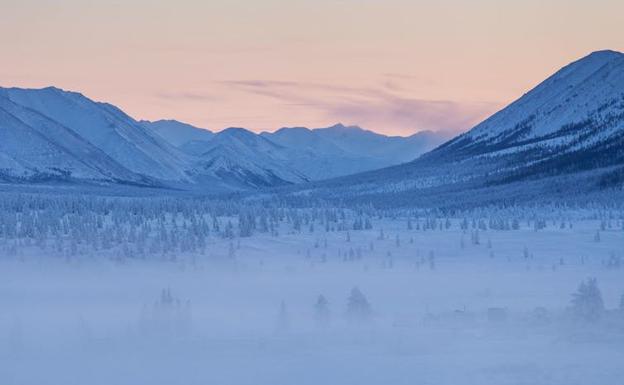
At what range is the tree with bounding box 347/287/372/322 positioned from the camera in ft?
65.3

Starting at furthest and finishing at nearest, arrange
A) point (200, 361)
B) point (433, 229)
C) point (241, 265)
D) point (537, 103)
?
point (537, 103)
point (433, 229)
point (241, 265)
point (200, 361)

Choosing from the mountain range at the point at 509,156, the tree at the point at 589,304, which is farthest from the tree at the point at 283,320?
the mountain range at the point at 509,156

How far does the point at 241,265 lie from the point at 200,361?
10636 millimetres

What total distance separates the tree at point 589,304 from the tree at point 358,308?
3504mm

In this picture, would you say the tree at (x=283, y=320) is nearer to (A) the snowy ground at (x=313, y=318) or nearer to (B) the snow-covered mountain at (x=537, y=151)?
(A) the snowy ground at (x=313, y=318)

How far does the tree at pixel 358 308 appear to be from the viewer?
1991cm

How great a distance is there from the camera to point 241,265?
27703 mm

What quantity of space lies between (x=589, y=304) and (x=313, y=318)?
472cm

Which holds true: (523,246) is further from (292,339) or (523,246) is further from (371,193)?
(371,193)

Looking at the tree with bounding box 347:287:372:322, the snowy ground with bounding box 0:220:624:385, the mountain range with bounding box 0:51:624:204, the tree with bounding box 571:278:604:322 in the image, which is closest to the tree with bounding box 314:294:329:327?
the snowy ground with bounding box 0:220:624:385

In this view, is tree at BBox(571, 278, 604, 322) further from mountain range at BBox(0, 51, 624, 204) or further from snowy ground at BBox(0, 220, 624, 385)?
mountain range at BBox(0, 51, 624, 204)

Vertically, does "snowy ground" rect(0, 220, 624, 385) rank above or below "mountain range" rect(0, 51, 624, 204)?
below

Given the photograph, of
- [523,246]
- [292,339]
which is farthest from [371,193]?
[292,339]

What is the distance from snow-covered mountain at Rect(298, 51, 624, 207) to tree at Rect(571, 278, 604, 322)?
48.7 meters
